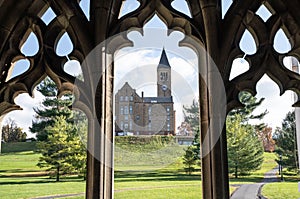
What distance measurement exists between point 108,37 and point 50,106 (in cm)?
64

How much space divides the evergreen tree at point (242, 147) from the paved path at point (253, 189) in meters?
0.09

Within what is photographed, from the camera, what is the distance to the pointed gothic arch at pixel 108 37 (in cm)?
229

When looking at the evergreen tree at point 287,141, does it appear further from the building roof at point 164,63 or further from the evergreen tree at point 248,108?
the building roof at point 164,63

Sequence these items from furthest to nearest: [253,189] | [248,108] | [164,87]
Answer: [164,87] < [248,108] < [253,189]

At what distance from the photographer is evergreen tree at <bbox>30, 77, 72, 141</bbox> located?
2.56 m

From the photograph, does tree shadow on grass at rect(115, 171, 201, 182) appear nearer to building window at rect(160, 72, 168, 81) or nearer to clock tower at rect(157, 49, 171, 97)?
clock tower at rect(157, 49, 171, 97)

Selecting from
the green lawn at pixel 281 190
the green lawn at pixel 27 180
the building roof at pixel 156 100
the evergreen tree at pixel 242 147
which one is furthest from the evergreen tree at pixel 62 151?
the green lawn at pixel 281 190

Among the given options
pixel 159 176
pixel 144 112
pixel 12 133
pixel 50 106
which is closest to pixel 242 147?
pixel 159 176

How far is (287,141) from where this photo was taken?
8.34 ft

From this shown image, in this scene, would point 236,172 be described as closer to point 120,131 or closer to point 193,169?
point 193,169

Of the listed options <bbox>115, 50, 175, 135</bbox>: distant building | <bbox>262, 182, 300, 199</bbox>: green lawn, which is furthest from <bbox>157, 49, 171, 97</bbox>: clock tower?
<bbox>262, 182, 300, 199</bbox>: green lawn

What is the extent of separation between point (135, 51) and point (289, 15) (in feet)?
3.56

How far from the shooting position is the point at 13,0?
2482 mm

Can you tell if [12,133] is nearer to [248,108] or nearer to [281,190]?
[248,108]
